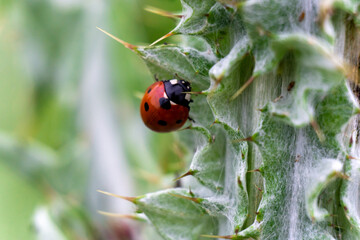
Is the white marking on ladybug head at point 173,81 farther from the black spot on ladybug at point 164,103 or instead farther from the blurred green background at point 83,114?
the blurred green background at point 83,114

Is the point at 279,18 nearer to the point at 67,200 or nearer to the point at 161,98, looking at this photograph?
the point at 161,98

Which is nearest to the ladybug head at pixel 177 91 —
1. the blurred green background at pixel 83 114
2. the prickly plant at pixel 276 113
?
the prickly plant at pixel 276 113

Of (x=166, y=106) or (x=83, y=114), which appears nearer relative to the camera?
(x=166, y=106)

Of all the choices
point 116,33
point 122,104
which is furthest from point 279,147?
point 116,33

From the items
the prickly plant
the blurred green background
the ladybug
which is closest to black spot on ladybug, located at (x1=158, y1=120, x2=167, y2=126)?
the ladybug

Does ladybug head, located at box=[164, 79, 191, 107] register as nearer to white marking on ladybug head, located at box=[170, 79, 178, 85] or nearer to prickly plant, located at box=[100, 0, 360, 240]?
white marking on ladybug head, located at box=[170, 79, 178, 85]

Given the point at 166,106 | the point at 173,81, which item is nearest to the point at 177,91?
the point at 173,81

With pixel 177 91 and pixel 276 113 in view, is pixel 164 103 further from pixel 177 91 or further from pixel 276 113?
pixel 276 113
